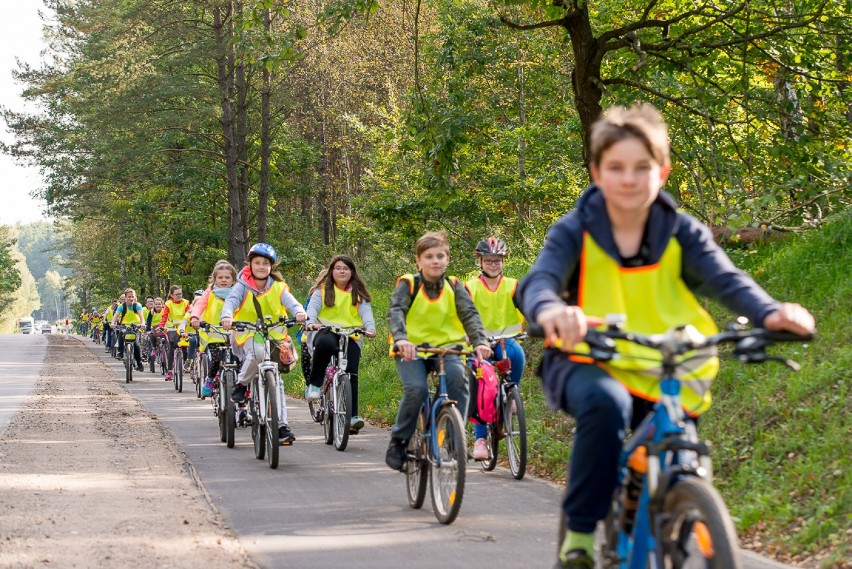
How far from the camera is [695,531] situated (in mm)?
3369

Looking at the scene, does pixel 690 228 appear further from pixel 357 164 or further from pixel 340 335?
pixel 357 164

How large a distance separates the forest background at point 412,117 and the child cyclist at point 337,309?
2470 mm

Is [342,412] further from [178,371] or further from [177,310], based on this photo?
[177,310]

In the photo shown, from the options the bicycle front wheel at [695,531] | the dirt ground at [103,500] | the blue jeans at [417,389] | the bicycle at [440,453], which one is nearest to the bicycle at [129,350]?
the dirt ground at [103,500]

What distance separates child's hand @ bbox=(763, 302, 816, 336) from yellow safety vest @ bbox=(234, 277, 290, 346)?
8484 mm

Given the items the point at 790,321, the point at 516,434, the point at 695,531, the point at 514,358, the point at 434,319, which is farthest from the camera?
the point at 514,358

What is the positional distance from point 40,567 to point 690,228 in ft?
13.8

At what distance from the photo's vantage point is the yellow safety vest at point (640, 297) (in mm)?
3902

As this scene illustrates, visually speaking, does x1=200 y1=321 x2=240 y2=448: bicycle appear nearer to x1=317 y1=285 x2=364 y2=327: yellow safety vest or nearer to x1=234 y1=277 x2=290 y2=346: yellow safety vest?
x1=234 y1=277 x2=290 y2=346: yellow safety vest

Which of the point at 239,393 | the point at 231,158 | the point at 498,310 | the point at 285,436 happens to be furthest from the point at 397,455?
the point at 231,158

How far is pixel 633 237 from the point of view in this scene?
3.97 m

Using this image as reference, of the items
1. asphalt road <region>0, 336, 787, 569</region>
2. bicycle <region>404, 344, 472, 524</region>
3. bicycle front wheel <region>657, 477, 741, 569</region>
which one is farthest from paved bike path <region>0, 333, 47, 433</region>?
bicycle front wheel <region>657, 477, 741, 569</region>

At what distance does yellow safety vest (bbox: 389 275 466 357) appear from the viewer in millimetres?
8391

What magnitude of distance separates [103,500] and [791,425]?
522cm
